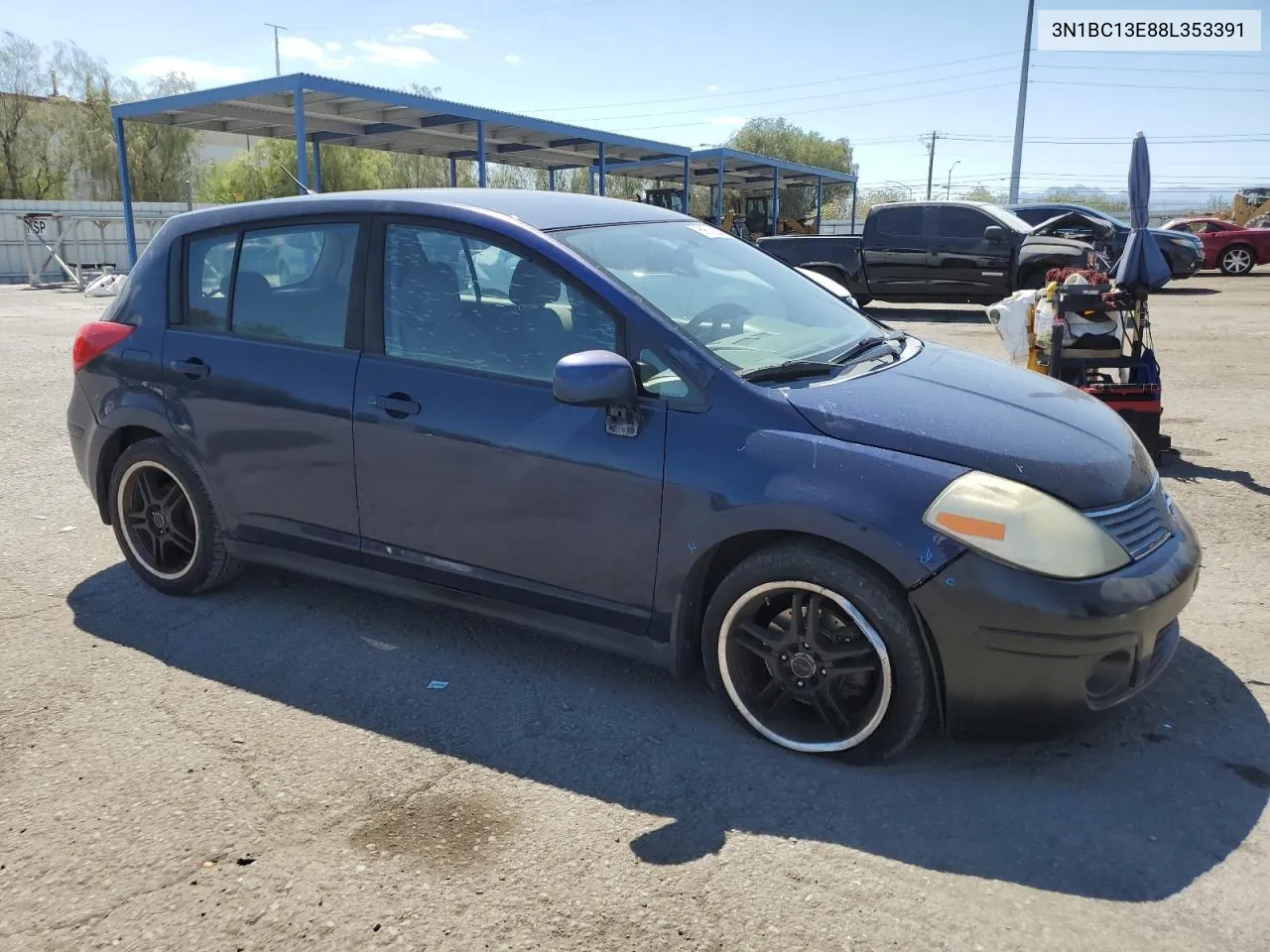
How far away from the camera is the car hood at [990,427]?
2.79 metres

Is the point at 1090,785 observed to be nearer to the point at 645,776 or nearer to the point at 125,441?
the point at 645,776

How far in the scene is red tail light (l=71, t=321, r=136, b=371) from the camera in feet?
14.0

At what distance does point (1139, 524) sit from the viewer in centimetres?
289

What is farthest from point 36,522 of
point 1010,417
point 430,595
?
point 1010,417

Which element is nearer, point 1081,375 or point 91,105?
point 1081,375

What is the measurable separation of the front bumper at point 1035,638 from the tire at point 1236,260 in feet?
82.8

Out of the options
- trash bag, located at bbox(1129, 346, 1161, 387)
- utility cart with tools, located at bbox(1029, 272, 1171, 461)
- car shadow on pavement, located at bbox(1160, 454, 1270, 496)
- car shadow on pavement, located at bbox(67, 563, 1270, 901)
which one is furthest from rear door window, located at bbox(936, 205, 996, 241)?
car shadow on pavement, located at bbox(67, 563, 1270, 901)

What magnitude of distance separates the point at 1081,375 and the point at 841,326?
11.4 ft

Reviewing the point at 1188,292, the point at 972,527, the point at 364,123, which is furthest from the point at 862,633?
the point at 364,123

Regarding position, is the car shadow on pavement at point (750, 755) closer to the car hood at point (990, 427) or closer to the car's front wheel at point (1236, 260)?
the car hood at point (990, 427)

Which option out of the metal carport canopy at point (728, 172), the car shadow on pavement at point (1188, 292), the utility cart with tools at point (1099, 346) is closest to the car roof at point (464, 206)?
the utility cart with tools at point (1099, 346)

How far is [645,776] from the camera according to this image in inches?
114

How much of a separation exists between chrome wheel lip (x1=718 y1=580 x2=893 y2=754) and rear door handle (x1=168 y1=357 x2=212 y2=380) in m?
2.44

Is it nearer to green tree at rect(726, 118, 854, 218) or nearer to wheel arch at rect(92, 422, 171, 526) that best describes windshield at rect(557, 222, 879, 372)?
wheel arch at rect(92, 422, 171, 526)
